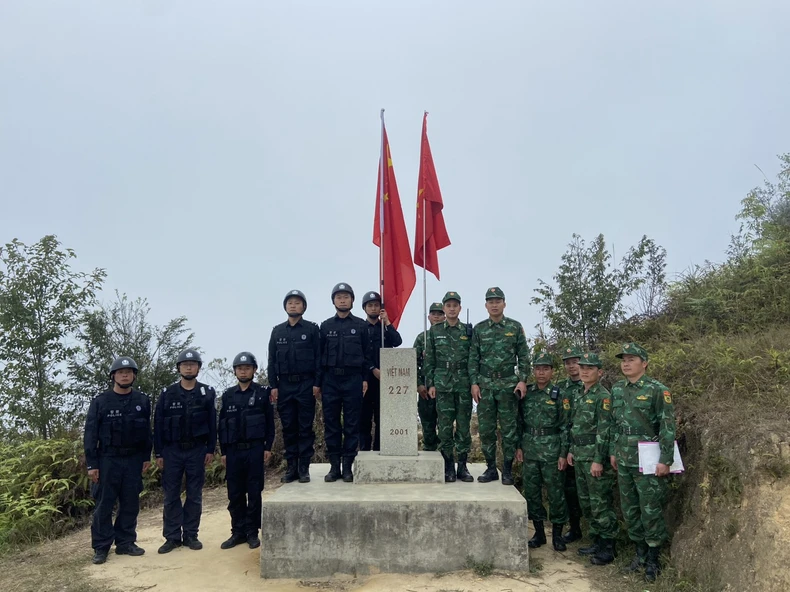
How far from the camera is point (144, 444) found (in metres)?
6.73

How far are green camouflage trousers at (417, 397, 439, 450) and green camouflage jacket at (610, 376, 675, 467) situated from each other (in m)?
2.27

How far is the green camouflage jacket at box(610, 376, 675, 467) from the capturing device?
5.29 m

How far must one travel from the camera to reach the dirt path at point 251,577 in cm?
539

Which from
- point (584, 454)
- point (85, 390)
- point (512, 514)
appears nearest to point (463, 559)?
point (512, 514)

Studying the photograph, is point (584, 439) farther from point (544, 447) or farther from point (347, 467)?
point (347, 467)

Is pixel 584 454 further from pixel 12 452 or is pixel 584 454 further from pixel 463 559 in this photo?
pixel 12 452

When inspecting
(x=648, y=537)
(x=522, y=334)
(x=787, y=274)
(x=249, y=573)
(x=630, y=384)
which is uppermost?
(x=787, y=274)

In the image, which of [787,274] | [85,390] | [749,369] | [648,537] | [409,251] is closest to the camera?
[648,537]

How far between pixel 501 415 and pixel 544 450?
60cm

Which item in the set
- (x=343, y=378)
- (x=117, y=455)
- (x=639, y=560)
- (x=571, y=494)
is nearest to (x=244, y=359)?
(x=343, y=378)

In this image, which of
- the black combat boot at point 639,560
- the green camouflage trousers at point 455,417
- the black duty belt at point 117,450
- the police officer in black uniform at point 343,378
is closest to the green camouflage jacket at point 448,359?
the green camouflage trousers at point 455,417

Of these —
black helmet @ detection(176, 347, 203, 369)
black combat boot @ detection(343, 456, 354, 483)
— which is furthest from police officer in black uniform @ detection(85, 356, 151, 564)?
black combat boot @ detection(343, 456, 354, 483)

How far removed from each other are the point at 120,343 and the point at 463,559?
8930mm

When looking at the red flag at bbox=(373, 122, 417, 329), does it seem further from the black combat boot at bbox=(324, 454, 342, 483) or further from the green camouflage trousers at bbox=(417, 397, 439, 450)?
the black combat boot at bbox=(324, 454, 342, 483)
